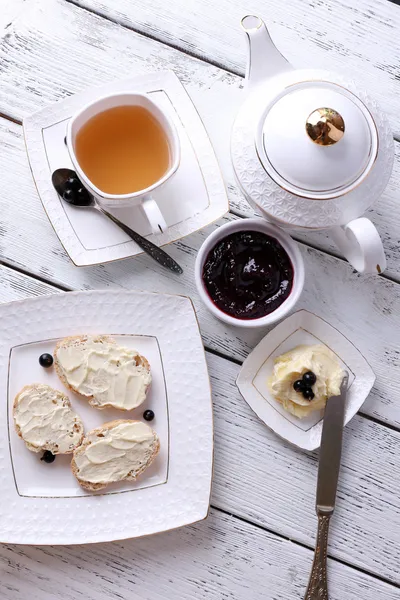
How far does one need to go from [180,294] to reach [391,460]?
48 cm

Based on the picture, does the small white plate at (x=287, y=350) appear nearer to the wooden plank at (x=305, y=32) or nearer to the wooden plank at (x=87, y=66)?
the wooden plank at (x=87, y=66)

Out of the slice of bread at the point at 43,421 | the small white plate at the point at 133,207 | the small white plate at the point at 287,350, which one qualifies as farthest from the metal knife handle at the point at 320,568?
the small white plate at the point at 133,207

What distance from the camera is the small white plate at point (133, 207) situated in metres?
1.09

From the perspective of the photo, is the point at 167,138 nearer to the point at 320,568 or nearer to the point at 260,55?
the point at 260,55

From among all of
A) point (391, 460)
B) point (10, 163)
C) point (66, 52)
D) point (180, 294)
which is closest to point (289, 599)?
point (391, 460)

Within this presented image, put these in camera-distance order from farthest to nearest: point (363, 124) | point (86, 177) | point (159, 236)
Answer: point (159, 236) < point (86, 177) < point (363, 124)

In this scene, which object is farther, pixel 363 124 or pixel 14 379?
pixel 14 379

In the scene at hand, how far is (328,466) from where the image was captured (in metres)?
1.11

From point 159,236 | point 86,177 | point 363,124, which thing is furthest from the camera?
point 159,236

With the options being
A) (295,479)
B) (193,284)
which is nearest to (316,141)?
(193,284)

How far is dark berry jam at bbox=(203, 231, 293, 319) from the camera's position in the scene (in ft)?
3.45

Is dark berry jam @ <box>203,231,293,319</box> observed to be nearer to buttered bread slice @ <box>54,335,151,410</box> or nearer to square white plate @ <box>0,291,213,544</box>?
square white plate @ <box>0,291,213,544</box>

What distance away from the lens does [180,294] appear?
1141mm

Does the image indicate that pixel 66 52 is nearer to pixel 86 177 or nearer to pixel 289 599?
pixel 86 177
